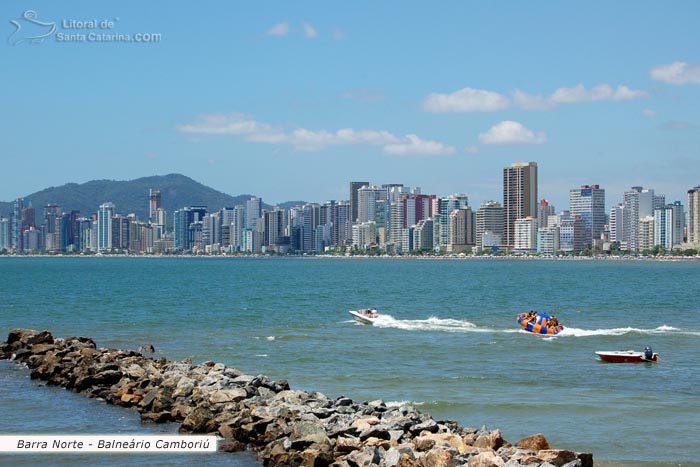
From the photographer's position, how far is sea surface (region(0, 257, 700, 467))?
68.0 ft

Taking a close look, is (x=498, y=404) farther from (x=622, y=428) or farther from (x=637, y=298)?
(x=637, y=298)

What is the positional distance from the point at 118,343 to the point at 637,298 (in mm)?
50645

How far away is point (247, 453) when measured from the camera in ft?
59.7

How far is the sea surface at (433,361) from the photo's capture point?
2073 cm

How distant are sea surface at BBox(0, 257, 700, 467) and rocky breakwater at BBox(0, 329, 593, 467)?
2.28 feet

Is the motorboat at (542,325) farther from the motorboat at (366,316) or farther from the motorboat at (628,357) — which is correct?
the motorboat at (366,316)

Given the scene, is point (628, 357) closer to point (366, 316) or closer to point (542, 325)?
point (542, 325)

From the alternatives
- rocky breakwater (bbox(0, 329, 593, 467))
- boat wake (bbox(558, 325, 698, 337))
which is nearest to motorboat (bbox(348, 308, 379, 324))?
boat wake (bbox(558, 325, 698, 337))

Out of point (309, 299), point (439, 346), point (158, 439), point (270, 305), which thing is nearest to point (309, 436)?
point (158, 439)
